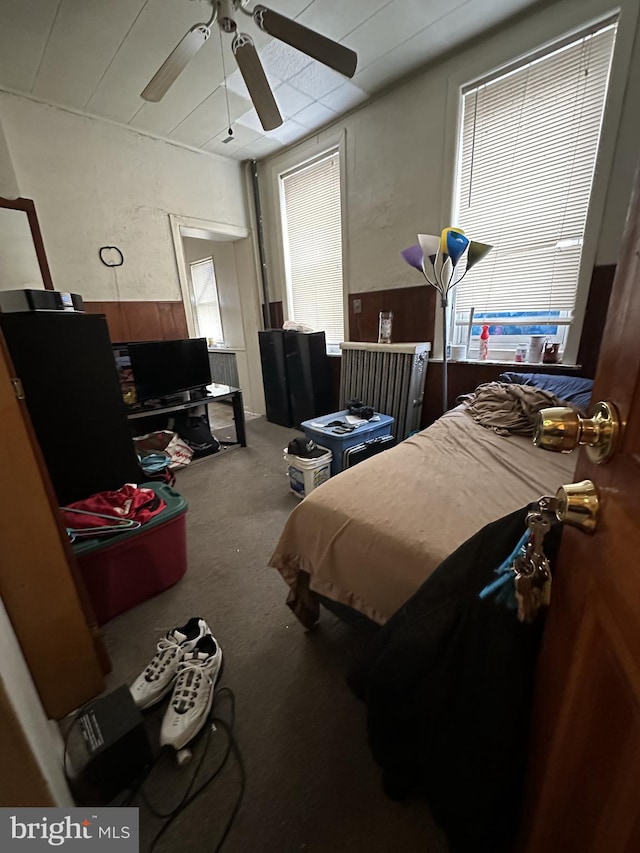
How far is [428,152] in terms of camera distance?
2596mm

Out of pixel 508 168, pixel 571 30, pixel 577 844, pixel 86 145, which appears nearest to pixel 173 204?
pixel 86 145

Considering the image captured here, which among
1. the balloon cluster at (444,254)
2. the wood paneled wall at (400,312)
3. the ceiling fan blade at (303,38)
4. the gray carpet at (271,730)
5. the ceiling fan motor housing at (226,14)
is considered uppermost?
the ceiling fan motor housing at (226,14)

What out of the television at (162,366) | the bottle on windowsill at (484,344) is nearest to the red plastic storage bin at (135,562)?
the television at (162,366)

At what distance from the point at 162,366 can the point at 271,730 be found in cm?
272

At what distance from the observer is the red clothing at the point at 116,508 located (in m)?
1.44

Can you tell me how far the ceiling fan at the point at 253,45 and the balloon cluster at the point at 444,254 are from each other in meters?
1.01

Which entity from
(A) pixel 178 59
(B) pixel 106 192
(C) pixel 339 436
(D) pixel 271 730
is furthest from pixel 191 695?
(B) pixel 106 192

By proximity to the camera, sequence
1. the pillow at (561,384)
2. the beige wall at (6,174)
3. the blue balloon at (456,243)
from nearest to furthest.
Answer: the pillow at (561,384)
the blue balloon at (456,243)
the beige wall at (6,174)

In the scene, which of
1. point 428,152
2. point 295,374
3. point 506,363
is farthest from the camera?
point 295,374

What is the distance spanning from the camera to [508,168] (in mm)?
2322

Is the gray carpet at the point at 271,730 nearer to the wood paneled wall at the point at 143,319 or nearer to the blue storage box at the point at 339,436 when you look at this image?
the blue storage box at the point at 339,436

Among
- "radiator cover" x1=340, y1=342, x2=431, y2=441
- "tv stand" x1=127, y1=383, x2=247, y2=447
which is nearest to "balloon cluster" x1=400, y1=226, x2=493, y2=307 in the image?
"radiator cover" x1=340, y1=342, x2=431, y2=441

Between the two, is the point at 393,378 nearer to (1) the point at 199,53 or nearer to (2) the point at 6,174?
(1) the point at 199,53

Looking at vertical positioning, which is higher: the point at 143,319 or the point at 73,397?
the point at 143,319
